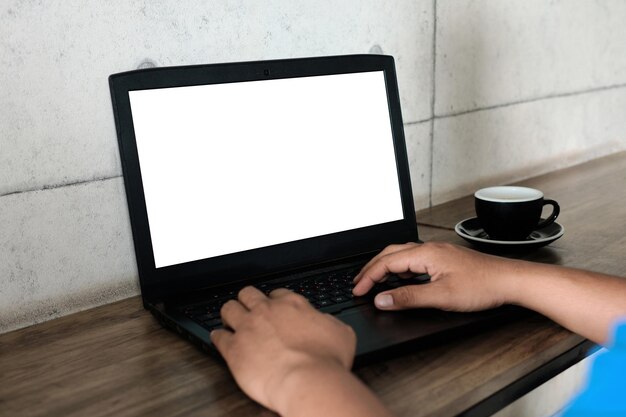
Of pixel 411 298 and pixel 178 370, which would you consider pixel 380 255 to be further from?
pixel 178 370

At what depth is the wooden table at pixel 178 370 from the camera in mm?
719

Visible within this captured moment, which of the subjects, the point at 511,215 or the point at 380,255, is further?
the point at 511,215

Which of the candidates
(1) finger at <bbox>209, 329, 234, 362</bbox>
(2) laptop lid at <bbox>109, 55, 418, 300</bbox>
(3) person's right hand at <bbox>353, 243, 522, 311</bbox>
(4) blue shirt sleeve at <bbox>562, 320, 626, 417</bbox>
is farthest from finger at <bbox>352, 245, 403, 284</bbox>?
(4) blue shirt sleeve at <bbox>562, 320, 626, 417</bbox>

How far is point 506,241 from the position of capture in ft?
3.81

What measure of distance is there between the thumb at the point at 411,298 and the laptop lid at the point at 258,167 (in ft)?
0.69

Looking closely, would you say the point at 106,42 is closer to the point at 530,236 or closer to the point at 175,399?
the point at 175,399

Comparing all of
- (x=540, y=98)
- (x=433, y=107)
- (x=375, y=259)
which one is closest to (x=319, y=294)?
(x=375, y=259)

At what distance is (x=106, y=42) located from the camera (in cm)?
100

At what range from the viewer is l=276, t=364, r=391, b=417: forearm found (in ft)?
2.04

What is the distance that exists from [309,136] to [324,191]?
0.30 ft

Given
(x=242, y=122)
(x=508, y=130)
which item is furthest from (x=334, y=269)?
(x=508, y=130)

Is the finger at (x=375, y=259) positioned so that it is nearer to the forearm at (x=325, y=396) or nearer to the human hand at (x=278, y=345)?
the human hand at (x=278, y=345)

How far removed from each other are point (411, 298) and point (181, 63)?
54cm

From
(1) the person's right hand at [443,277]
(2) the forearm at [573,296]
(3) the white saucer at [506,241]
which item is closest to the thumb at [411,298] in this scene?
(1) the person's right hand at [443,277]
